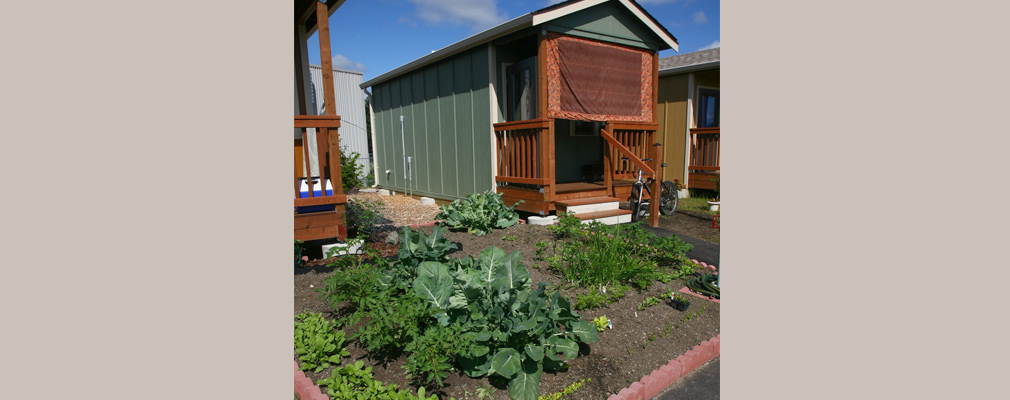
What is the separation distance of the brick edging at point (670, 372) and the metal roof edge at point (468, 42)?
4.60 metres

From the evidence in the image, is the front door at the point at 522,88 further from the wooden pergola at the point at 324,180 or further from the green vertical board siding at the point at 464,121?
the wooden pergola at the point at 324,180

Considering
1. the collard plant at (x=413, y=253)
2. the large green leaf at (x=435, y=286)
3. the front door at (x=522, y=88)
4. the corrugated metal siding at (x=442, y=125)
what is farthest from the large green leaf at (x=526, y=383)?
the front door at (x=522, y=88)

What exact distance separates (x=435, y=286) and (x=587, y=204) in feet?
13.8

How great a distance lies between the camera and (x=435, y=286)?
2652mm

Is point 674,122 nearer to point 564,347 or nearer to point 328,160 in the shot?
point 328,160

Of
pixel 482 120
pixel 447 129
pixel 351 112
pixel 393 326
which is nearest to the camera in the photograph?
pixel 393 326

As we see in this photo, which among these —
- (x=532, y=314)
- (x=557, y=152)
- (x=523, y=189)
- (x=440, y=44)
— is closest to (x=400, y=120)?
(x=440, y=44)

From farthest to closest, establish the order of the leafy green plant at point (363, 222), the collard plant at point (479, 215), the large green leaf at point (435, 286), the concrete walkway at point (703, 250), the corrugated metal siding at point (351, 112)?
the corrugated metal siding at point (351, 112)
the collard plant at point (479, 215)
the leafy green plant at point (363, 222)
the concrete walkway at point (703, 250)
the large green leaf at point (435, 286)

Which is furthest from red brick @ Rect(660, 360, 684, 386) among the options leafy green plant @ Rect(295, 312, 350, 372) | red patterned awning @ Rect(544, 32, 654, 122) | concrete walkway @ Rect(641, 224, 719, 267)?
red patterned awning @ Rect(544, 32, 654, 122)

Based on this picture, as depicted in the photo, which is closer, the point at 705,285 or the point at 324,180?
the point at 705,285

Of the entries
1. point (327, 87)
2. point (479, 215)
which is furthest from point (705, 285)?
point (327, 87)

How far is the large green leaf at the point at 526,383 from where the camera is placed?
2.17 m

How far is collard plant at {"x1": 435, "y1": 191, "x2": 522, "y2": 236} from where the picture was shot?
550 cm

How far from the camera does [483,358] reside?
2.35 m
